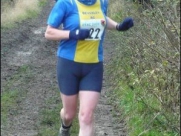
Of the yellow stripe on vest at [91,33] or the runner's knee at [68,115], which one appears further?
the runner's knee at [68,115]

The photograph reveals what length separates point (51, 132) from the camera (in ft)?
22.2

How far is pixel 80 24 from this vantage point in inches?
206

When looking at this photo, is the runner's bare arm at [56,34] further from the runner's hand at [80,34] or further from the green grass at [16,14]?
the green grass at [16,14]

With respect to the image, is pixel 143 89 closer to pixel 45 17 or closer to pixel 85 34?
pixel 85 34

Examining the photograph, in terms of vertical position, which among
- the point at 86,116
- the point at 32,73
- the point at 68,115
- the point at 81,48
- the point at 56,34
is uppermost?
the point at 56,34

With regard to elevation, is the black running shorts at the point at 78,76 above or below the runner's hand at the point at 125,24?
below

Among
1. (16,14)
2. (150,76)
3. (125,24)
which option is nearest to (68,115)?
(125,24)

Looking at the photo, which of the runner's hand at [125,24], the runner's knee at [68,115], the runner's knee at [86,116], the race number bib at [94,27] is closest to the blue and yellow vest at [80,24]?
the race number bib at [94,27]

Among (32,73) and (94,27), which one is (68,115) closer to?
(94,27)

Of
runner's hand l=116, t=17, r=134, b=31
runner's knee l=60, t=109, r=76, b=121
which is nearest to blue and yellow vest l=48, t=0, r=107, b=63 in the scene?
runner's hand l=116, t=17, r=134, b=31

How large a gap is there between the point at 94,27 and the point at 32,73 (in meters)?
5.00

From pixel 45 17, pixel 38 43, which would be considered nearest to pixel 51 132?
pixel 38 43

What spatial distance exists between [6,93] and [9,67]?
216 cm

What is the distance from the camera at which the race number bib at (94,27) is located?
523 cm
